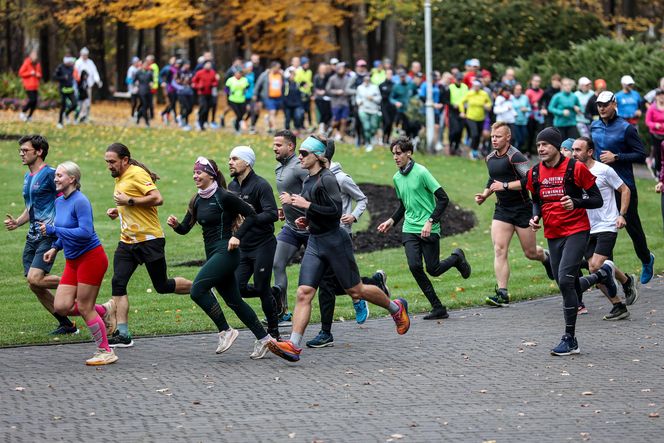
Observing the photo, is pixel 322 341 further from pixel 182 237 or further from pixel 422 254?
pixel 182 237

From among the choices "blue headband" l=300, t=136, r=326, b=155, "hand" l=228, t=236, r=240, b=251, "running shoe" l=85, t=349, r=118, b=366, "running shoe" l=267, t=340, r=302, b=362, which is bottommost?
"running shoe" l=85, t=349, r=118, b=366

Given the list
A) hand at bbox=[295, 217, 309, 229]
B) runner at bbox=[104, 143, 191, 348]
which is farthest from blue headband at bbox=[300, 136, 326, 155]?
runner at bbox=[104, 143, 191, 348]

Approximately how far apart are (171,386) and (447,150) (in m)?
21.5

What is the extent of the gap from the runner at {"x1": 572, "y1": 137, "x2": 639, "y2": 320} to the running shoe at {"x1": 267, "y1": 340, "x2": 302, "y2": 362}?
3560mm

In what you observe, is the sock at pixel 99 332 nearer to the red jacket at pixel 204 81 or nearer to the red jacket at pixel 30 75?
the red jacket at pixel 204 81

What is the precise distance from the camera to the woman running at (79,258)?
10.6 m

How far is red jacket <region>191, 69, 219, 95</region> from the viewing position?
32.6 meters

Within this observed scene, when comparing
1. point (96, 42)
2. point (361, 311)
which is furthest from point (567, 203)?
point (96, 42)

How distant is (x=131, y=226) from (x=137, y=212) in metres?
0.14

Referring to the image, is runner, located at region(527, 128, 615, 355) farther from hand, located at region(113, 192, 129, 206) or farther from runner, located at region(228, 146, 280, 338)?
hand, located at region(113, 192, 129, 206)

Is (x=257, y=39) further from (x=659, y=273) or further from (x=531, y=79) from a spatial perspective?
(x=659, y=273)

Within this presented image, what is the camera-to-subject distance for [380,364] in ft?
34.5

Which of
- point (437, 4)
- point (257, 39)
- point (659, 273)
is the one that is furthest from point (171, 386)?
point (257, 39)

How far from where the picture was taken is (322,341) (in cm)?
1158
